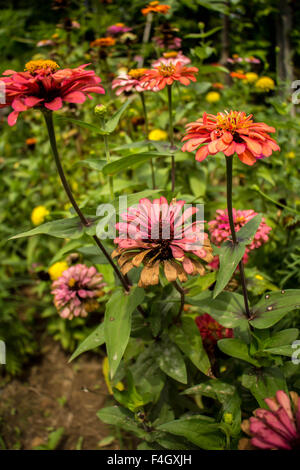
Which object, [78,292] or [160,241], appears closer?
[160,241]

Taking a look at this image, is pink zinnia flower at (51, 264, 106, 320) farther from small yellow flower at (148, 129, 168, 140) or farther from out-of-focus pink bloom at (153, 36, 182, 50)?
out-of-focus pink bloom at (153, 36, 182, 50)

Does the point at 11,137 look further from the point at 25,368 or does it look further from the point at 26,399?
the point at 26,399

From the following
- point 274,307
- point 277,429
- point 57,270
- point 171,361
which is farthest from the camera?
point 57,270

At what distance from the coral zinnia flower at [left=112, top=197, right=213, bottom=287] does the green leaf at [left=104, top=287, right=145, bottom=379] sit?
0.11 m

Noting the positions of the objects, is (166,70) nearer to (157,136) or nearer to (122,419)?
(157,136)

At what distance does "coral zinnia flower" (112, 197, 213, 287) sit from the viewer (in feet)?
1.99

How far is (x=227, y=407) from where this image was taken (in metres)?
0.71

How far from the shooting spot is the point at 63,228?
675 mm

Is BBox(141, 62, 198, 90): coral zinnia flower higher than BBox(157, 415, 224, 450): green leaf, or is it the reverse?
BBox(141, 62, 198, 90): coral zinnia flower

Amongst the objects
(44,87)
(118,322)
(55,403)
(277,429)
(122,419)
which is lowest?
(55,403)

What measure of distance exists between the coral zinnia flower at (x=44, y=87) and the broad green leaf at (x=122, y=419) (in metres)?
0.67

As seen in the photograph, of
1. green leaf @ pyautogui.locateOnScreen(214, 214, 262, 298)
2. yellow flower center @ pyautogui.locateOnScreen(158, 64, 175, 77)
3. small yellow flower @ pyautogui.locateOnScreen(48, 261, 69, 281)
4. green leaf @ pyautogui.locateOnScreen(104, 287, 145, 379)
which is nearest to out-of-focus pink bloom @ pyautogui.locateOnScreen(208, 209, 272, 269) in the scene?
green leaf @ pyautogui.locateOnScreen(214, 214, 262, 298)

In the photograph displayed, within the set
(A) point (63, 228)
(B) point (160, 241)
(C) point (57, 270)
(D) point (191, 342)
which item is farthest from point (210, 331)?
(C) point (57, 270)

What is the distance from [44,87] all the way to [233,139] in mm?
325
